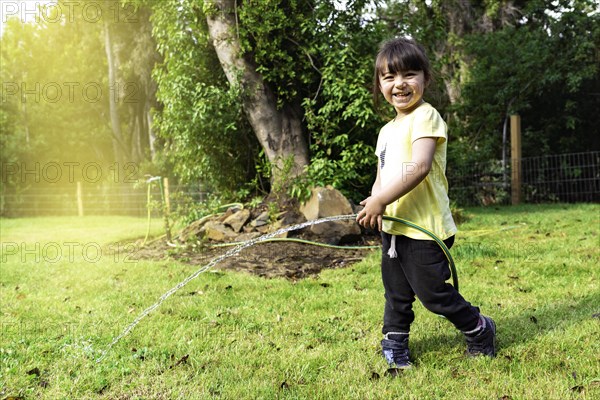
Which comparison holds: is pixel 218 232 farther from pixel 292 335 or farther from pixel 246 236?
pixel 292 335

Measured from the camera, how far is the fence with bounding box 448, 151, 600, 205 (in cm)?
1223

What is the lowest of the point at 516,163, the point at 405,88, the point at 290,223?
the point at 290,223

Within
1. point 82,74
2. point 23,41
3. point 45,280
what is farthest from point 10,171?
point 45,280

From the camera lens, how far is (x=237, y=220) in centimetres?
700

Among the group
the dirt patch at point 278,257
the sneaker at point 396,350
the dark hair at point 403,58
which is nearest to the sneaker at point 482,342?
the sneaker at point 396,350

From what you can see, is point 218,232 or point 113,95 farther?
point 113,95

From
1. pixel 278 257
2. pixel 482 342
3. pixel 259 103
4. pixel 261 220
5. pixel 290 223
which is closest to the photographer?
pixel 482 342

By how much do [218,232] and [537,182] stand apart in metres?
8.89

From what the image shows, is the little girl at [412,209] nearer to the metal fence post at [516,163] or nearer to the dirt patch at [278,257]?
the dirt patch at [278,257]

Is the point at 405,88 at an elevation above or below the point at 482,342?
above

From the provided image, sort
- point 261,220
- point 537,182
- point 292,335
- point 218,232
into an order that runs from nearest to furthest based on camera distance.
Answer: point 292,335
point 218,232
point 261,220
point 537,182

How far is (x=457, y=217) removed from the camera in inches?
323

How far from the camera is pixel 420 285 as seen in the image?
7.97 feet

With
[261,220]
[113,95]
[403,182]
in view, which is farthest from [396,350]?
[113,95]
